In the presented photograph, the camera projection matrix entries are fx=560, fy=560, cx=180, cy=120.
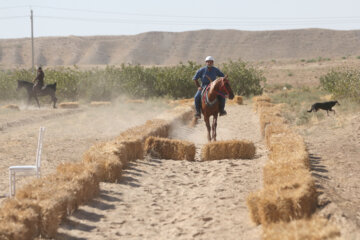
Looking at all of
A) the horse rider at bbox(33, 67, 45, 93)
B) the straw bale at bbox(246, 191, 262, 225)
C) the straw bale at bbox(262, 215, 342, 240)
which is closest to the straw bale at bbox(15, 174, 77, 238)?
the straw bale at bbox(246, 191, 262, 225)

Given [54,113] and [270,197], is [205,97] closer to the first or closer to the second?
[270,197]

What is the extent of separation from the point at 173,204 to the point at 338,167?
436 centimetres

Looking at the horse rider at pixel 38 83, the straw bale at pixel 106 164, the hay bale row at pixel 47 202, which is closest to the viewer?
the hay bale row at pixel 47 202

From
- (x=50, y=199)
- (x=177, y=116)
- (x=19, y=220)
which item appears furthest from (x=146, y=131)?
(x=19, y=220)

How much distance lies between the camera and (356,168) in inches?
431

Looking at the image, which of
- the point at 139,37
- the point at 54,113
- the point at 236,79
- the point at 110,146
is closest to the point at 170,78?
the point at 236,79

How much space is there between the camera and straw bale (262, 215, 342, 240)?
479 cm

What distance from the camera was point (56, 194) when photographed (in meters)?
6.86

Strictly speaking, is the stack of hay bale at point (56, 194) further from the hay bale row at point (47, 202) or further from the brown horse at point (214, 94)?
the brown horse at point (214, 94)

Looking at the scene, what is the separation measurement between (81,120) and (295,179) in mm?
18168

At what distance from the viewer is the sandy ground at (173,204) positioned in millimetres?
6641

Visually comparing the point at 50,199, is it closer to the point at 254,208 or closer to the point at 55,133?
the point at 254,208

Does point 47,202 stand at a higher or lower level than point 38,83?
lower

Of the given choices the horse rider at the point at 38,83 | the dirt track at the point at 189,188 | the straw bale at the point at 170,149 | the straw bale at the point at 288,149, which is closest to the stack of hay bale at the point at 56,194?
the dirt track at the point at 189,188
